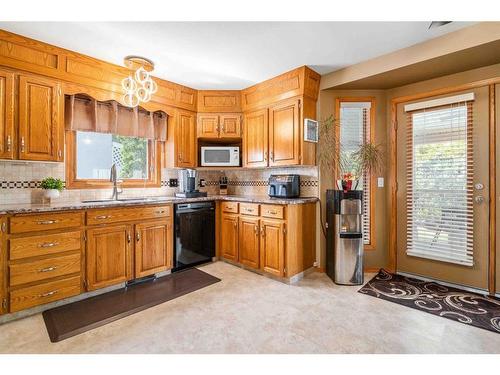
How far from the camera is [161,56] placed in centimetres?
278

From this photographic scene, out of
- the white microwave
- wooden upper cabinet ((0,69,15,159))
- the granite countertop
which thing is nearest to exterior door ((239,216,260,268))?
the granite countertop

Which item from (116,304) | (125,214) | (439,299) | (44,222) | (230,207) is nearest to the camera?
(44,222)

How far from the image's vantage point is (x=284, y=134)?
10.9 ft

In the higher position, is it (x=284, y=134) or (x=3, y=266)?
(x=284, y=134)

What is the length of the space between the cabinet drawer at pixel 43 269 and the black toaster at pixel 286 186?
230cm

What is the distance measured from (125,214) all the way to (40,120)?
47.6 inches

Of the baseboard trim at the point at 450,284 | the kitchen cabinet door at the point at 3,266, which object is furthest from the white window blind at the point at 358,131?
the kitchen cabinet door at the point at 3,266

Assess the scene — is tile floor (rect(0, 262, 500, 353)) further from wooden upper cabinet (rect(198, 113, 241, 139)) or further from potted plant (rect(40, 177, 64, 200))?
wooden upper cabinet (rect(198, 113, 241, 139))

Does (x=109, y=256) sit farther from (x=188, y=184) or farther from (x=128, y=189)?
(x=188, y=184)

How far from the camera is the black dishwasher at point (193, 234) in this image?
10.8ft

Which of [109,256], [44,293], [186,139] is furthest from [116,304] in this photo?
[186,139]

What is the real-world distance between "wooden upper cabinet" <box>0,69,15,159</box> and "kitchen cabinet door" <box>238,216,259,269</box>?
2.49 meters
